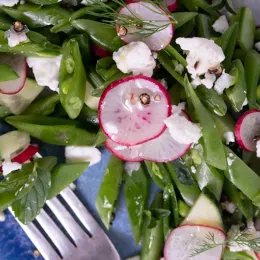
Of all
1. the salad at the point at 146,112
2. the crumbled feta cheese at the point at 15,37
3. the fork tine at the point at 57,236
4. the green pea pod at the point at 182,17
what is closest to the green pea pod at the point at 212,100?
the salad at the point at 146,112

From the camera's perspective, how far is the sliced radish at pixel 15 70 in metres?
1.86

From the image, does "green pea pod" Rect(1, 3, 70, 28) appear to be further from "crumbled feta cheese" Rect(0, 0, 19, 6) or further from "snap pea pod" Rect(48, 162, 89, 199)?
"snap pea pod" Rect(48, 162, 89, 199)

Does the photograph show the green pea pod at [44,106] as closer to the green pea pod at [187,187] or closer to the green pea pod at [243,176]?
the green pea pod at [187,187]

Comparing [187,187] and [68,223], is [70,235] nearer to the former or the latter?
[68,223]

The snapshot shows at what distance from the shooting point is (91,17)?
73.2 inches

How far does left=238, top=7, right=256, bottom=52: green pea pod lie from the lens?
74.5 inches

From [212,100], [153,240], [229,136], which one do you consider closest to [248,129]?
[229,136]

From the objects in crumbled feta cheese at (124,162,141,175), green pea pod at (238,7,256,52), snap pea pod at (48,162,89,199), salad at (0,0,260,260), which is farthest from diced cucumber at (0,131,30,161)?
green pea pod at (238,7,256,52)

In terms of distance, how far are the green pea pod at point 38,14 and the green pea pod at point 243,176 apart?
28.5 inches

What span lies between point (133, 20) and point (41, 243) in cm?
88

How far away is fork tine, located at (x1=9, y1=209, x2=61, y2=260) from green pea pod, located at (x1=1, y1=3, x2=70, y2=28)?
0.74 meters

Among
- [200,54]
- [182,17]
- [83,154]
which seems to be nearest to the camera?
[200,54]

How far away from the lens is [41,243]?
2.00 meters

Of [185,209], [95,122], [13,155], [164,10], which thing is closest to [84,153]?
[95,122]
